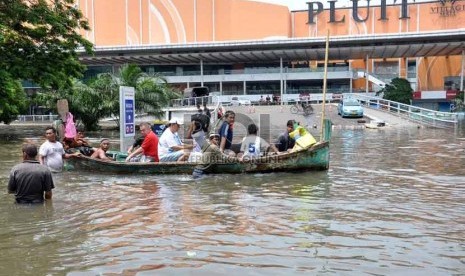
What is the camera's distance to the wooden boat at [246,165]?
1171cm

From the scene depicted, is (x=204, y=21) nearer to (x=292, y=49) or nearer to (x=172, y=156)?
(x=292, y=49)

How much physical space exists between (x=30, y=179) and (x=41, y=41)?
15.9 meters

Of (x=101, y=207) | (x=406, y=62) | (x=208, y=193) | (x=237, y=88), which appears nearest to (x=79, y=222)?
(x=101, y=207)

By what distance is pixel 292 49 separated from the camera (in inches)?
2373

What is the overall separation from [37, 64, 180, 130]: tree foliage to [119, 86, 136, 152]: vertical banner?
1520cm

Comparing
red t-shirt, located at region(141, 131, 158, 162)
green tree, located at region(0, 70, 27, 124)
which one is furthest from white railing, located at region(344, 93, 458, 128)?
red t-shirt, located at region(141, 131, 158, 162)

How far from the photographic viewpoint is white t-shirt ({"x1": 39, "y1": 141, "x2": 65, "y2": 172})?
9930 mm

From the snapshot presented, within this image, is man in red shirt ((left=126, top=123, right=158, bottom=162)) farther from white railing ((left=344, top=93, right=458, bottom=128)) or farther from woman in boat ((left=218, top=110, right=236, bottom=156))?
white railing ((left=344, top=93, right=458, bottom=128))

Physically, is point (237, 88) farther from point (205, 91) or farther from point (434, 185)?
point (434, 185)

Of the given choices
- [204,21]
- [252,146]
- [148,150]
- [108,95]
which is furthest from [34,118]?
[252,146]

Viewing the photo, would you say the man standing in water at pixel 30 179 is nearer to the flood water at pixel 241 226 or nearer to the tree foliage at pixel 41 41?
the flood water at pixel 241 226

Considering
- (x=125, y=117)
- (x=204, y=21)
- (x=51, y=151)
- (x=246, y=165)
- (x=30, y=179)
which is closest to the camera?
(x=30, y=179)

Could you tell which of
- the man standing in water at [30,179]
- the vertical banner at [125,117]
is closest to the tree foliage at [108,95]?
the vertical banner at [125,117]

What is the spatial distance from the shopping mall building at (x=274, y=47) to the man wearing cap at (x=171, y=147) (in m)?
46.9
